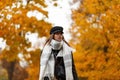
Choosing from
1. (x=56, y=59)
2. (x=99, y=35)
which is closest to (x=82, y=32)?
(x=99, y=35)

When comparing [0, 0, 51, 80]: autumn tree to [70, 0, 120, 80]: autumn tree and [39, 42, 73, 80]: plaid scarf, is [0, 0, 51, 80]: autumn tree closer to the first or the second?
[70, 0, 120, 80]: autumn tree

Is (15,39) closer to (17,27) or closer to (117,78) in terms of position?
(17,27)

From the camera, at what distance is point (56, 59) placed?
22.8 feet

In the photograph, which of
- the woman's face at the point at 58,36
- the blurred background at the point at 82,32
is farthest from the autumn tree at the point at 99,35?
the woman's face at the point at 58,36

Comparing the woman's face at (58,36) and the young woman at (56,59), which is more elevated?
the woman's face at (58,36)

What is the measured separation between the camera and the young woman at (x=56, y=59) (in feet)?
22.4

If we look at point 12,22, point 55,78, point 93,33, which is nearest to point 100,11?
point 93,33

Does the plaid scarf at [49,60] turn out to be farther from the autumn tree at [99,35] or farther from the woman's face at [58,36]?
the autumn tree at [99,35]

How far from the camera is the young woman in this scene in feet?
22.4

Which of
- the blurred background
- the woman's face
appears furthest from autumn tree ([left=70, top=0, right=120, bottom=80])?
the woman's face

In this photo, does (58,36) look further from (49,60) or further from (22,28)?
(22,28)

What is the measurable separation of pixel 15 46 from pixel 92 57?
3848 mm

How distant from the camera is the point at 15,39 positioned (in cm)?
2009

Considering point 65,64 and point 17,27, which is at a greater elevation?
point 17,27
